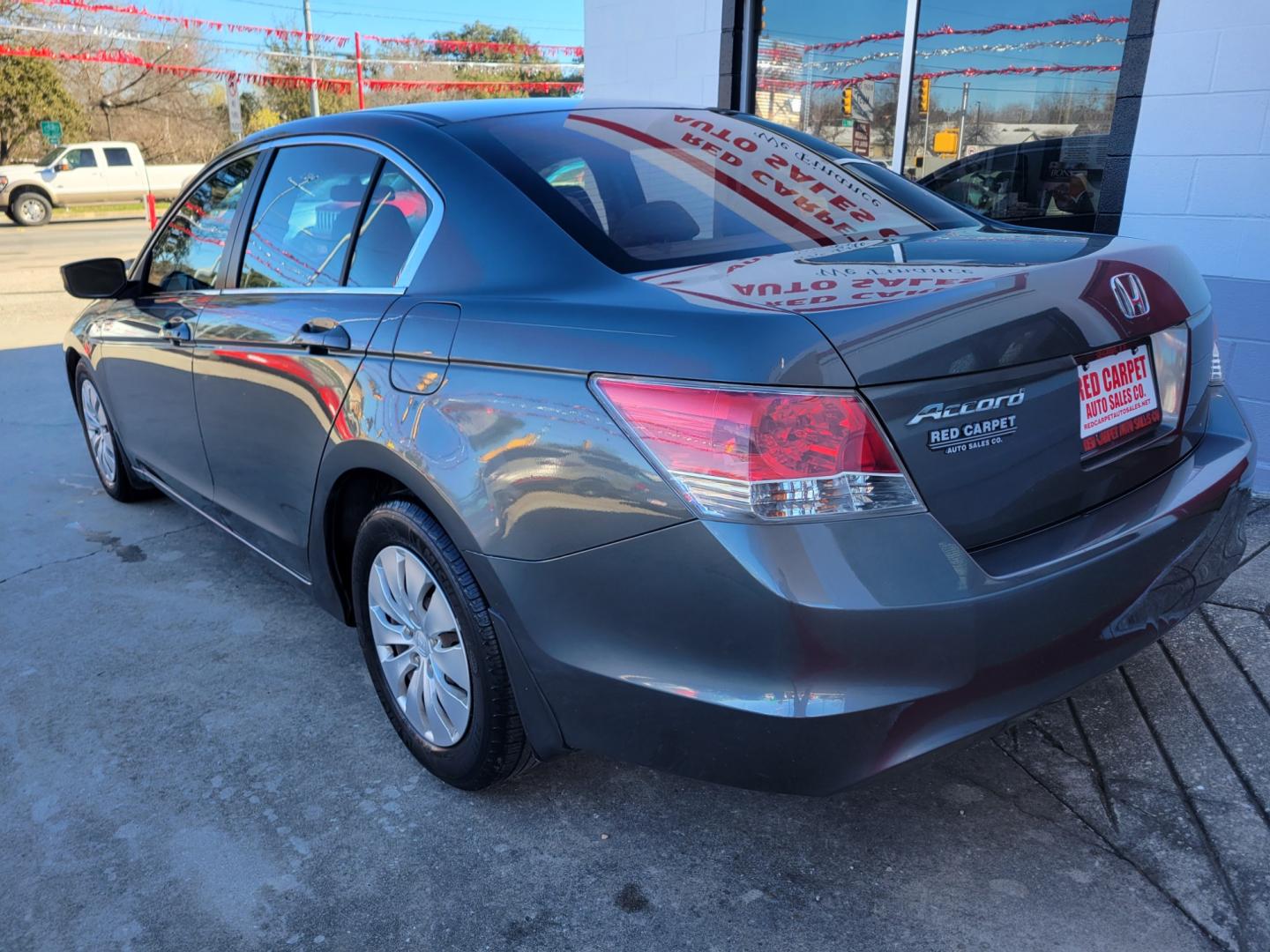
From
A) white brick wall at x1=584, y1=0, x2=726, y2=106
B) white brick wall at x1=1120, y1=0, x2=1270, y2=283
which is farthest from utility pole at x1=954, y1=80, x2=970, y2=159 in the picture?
white brick wall at x1=584, y1=0, x2=726, y2=106

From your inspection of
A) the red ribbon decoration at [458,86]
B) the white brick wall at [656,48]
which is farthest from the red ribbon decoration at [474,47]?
the white brick wall at [656,48]

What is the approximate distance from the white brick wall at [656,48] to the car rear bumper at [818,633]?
548cm

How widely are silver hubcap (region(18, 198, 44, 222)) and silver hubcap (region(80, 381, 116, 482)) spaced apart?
76.9 feet

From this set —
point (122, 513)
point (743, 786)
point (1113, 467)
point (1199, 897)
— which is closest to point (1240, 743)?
point (1199, 897)

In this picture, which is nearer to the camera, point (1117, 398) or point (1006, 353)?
point (1006, 353)

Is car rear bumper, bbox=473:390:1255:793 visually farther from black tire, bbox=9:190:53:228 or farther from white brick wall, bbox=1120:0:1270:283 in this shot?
black tire, bbox=9:190:53:228

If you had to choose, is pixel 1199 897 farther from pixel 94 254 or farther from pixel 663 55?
pixel 94 254

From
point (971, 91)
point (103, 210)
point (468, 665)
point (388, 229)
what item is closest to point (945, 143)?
point (971, 91)

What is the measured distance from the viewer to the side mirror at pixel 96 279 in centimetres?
397

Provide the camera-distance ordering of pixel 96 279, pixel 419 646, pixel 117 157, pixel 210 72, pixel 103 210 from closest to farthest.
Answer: pixel 419 646
pixel 96 279
pixel 117 157
pixel 103 210
pixel 210 72

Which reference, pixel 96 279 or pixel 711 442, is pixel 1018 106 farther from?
pixel 711 442

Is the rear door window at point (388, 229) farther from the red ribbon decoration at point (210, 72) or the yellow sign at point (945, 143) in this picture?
the red ribbon decoration at point (210, 72)

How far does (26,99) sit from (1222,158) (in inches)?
1447

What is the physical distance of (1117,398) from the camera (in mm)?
2066
